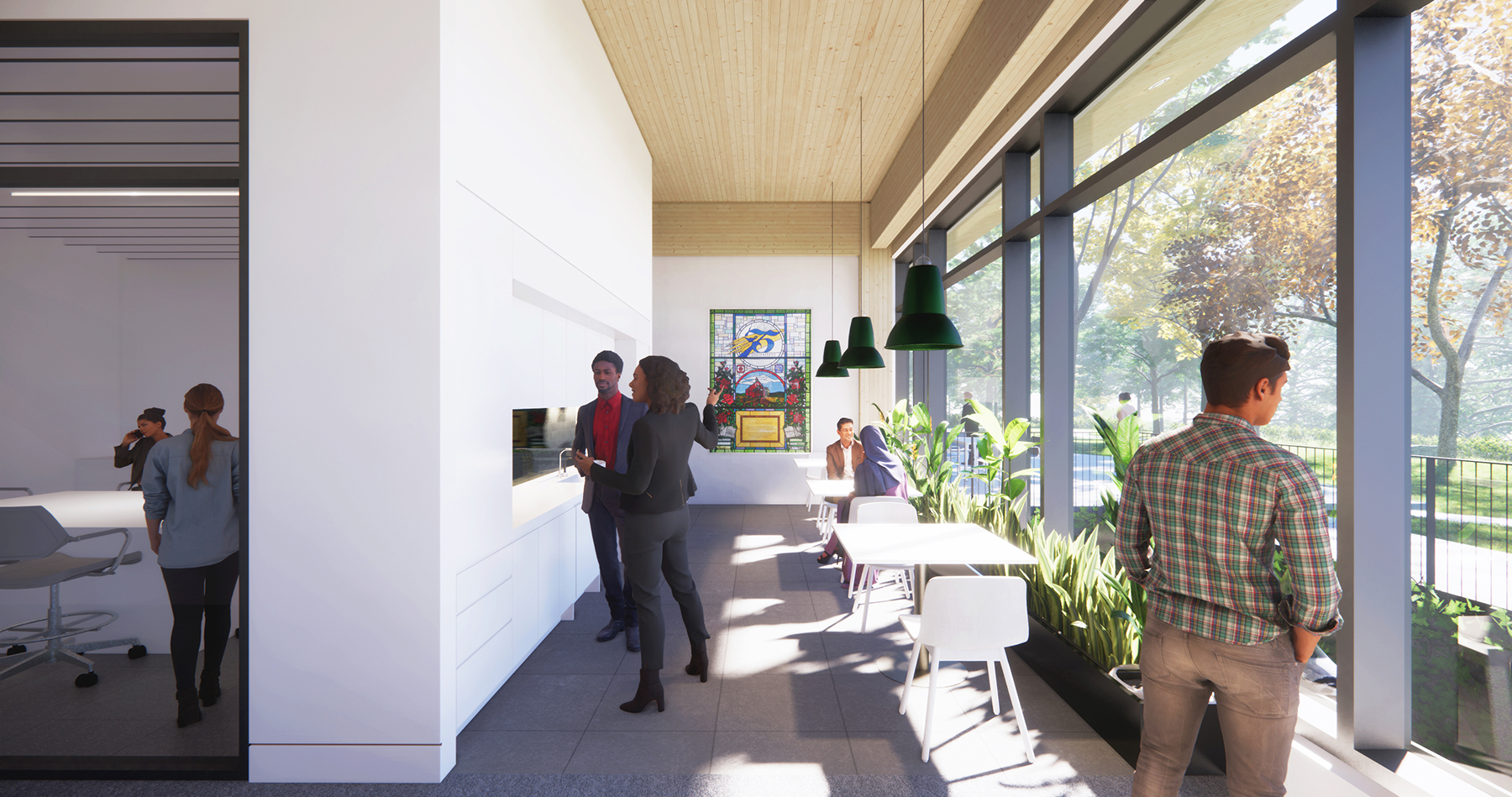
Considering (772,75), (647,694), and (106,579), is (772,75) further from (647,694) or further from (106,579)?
(106,579)

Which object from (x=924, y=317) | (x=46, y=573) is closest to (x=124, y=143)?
(x=46, y=573)

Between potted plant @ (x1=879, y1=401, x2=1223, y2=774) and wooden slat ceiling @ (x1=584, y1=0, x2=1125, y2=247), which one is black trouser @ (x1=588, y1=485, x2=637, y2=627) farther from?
wooden slat ceiling @ (x1=584, y1=0, x2=1125, y2=247)

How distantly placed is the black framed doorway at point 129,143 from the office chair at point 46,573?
48 cm

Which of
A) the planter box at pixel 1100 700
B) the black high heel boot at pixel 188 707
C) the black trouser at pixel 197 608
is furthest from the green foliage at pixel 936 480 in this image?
the black high heel boot at pixel 188 707

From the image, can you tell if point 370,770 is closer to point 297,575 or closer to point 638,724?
point 297,575

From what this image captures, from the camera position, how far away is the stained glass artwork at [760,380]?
8969mm

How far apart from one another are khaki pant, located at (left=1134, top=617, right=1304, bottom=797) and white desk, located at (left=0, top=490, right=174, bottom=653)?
3.47 meters

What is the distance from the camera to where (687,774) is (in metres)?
2.53

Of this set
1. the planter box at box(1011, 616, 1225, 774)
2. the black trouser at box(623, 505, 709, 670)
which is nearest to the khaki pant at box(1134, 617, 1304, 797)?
the planter box at box(1011, 616, 1225, 774)

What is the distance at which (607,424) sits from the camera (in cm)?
395

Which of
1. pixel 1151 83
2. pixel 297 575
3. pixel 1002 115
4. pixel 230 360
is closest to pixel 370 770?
pixel 297 575

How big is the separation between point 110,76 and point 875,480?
15.0 ft

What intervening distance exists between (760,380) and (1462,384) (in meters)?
7.32

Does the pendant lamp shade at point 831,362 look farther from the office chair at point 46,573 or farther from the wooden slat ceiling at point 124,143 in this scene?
the office chair at point 46,573
